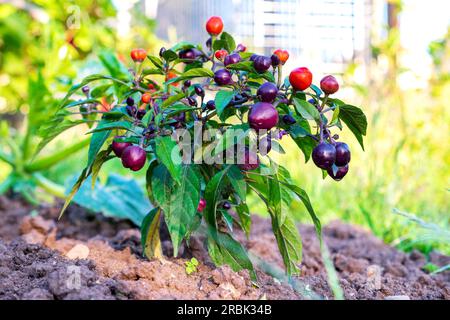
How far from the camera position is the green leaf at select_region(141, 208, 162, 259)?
1.49 meters

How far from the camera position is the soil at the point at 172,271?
3.95 feet

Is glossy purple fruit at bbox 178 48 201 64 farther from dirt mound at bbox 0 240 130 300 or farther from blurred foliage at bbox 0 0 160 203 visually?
blurred foliage at bbox 0 0 160 203

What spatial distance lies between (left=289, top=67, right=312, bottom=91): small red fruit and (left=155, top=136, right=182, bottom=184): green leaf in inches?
11.7

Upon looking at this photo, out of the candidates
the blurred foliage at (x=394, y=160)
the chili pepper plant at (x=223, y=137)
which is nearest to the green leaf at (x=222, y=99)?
the chili pepper plant at (x=223, y=137)

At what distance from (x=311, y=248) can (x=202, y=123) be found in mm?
998

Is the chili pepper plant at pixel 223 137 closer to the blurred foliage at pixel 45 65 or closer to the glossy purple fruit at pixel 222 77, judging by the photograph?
the glossy purple fruit at pixel 222 77

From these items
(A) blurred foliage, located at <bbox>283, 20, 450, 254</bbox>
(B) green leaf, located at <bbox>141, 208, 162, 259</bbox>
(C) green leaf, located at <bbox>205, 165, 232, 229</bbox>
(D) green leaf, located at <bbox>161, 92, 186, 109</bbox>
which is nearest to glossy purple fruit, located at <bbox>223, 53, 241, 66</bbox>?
(D) green leaf, located at <bbox>161, 92, 186, 109</bbox>

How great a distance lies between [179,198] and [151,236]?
0.27 meters

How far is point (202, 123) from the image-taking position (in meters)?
1.34

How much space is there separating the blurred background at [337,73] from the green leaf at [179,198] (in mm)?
1263

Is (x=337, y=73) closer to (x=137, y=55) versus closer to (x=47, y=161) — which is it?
(x=47, y=161)

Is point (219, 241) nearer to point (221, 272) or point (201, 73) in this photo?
point (221, 272)

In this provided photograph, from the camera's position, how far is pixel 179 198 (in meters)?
1.26
